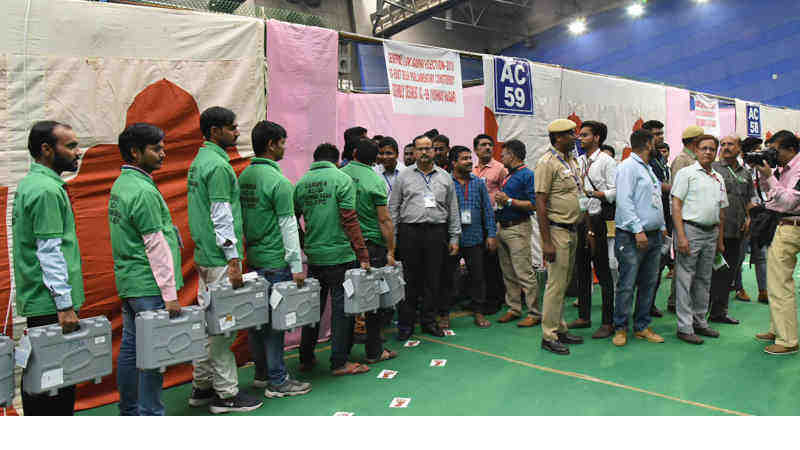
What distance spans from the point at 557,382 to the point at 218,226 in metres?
2.28

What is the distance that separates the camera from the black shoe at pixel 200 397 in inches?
122

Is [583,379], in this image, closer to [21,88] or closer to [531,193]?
[531,193]

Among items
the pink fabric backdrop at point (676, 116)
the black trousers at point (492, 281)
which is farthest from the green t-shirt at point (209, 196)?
the pink fabric backdrop at point (676, 116)

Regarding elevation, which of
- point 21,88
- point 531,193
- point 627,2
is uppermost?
point 627,2

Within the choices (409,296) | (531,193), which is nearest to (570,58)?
(531,193)

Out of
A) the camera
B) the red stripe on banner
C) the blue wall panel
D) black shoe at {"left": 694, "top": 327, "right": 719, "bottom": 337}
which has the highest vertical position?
the blue wall panel

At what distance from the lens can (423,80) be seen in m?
4.93

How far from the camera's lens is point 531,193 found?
466cm

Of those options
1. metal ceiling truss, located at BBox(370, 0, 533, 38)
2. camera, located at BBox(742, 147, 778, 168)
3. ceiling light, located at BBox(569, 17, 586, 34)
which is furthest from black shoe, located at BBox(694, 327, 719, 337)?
ceiling light, located at BBox(569, 17, 586, 34)

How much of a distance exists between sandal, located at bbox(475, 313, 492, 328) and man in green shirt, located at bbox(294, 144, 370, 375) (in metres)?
1.48

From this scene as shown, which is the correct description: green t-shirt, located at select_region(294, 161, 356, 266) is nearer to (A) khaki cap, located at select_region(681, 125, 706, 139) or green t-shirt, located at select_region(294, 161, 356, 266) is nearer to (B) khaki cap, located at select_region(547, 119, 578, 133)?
(B) khaki cap, located at select_region(547, 119, 578, 133)

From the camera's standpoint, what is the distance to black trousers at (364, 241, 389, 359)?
3683mm

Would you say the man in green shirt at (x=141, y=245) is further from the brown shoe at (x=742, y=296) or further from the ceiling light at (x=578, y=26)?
the ceiling light at (x=578, y=26)

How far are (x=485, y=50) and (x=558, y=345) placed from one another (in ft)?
50.8
